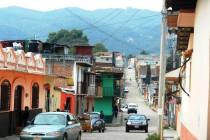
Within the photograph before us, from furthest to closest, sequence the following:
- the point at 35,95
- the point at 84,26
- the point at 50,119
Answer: the point at 84,26, the point at 35,95, the point at 50,119

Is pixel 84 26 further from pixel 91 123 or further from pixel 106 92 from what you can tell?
pixel 91 123

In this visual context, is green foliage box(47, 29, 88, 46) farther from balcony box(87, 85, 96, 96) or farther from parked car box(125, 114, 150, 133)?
parked car box(125, 114, 150, 133)

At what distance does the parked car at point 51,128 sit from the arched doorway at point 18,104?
27.6 feet

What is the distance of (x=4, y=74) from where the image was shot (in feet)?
103

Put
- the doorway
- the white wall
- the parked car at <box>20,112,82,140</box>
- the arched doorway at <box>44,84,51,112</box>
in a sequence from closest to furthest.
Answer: the white wall, the parked car at <box>20,112,82,140</box>, the arched doorway at <box>44,84,51,112</box>, the doorway

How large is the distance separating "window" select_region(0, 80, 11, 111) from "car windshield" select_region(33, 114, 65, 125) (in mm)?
6390

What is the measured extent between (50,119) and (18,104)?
10.3 metres

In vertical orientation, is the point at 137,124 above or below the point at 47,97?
below

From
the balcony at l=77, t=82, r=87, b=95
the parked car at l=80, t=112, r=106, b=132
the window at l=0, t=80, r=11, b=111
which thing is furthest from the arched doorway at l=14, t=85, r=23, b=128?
the balcony at l=77, t=82, r=87, b=95

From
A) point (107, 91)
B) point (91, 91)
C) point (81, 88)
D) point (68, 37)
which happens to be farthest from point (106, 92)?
point (68, 37)

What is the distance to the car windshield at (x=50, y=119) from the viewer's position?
25.3 meters

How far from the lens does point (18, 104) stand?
35469 mm

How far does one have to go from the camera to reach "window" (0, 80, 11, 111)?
31.6 meters

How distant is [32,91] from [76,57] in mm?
30881
